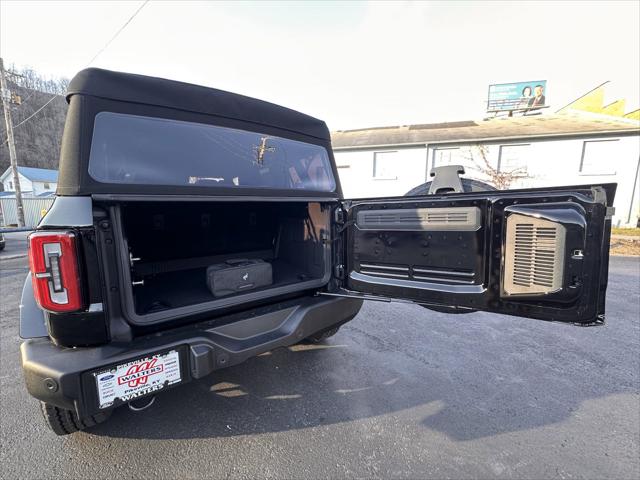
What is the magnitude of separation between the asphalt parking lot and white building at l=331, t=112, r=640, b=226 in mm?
12669

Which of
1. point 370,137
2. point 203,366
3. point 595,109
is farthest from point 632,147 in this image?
point 203,366

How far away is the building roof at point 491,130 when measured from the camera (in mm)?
13266

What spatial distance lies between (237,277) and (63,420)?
4.61ft

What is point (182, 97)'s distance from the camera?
194 cm


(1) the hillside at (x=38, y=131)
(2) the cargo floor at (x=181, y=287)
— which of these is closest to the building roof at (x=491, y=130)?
(2) the cargo floor at (x=181, y=287)

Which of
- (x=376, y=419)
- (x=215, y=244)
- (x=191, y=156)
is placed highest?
(x=191, y=156)

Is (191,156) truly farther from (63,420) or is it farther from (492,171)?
(492,171)

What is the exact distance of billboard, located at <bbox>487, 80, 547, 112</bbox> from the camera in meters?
25.1

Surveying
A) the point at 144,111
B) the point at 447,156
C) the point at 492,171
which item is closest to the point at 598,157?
the point at 492,171

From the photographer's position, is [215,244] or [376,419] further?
[215,244]

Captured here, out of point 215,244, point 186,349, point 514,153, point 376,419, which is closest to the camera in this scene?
point 186,349

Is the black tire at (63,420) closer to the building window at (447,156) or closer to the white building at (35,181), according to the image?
the building window at (447,156)

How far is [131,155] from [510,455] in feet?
9.73

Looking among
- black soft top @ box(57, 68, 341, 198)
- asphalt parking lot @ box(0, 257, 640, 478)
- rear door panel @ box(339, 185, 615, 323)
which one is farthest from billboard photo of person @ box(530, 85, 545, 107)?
black soft top @ box(57, 68, 341, 198)
